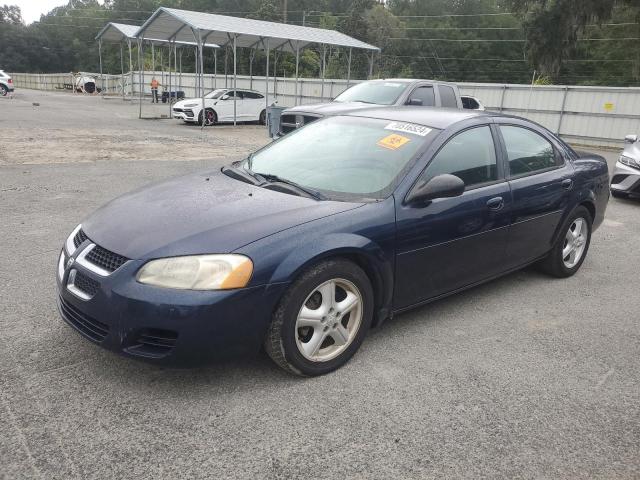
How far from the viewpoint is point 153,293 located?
260 centimetres

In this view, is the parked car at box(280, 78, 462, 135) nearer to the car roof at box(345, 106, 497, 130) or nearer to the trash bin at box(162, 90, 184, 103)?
the car roof at box(345, 106, 497, 130)

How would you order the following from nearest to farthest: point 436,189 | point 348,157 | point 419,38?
point 436,189 → point 348,157 → point 419,38

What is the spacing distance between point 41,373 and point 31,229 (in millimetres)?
3206

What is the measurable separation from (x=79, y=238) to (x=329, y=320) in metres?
1.53

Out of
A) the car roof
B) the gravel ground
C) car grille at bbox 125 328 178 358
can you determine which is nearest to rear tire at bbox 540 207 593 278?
the gravel ground

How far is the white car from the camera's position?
19.9 m

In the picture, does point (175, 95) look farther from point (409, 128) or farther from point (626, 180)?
point (409, 128)

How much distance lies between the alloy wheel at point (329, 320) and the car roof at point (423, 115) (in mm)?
1450

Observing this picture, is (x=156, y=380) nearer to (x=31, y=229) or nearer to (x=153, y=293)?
(x=153, y=293)

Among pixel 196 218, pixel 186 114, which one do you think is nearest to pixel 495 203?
pixel 196 218

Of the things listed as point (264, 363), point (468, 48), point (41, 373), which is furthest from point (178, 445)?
point (468, 48)

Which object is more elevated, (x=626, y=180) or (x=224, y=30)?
(x=224, y=30)

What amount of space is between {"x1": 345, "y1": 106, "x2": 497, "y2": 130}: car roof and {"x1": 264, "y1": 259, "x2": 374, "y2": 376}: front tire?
1393 millimetres

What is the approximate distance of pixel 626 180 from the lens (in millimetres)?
8688
